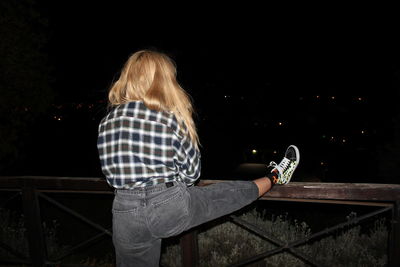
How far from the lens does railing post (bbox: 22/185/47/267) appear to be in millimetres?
2865

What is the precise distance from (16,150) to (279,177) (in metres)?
7.31

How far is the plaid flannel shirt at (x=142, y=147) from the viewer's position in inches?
62.8

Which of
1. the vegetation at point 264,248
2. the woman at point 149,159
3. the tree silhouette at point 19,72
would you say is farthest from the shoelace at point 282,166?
the tree silhouette at point 19,72

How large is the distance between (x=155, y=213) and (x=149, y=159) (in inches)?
11.6

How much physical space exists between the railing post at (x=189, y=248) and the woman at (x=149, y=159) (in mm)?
583

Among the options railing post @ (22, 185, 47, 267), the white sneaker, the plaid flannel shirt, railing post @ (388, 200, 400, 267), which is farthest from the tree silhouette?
railing post @ (388, 200, 400, 267)

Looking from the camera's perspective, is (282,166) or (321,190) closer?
(321,190)

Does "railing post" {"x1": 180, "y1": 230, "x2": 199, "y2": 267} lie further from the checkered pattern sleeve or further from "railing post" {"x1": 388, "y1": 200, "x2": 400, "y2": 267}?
"railing post" {"x1": 388, "y1": 200, "x2": 400, "y2": 267}

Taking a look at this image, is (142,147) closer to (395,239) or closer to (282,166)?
(282,166)

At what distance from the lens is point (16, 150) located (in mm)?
7586

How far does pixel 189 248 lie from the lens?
2.40 meters

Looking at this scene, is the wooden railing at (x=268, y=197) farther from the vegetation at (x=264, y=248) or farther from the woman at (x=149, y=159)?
the vegetation at (x=264, y=248)

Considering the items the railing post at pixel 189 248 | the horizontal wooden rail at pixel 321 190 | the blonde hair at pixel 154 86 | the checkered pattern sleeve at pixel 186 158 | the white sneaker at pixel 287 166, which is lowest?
the railing post at pixel 189 248

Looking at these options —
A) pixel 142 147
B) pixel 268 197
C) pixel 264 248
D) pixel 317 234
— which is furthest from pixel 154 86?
pixel 264 248
